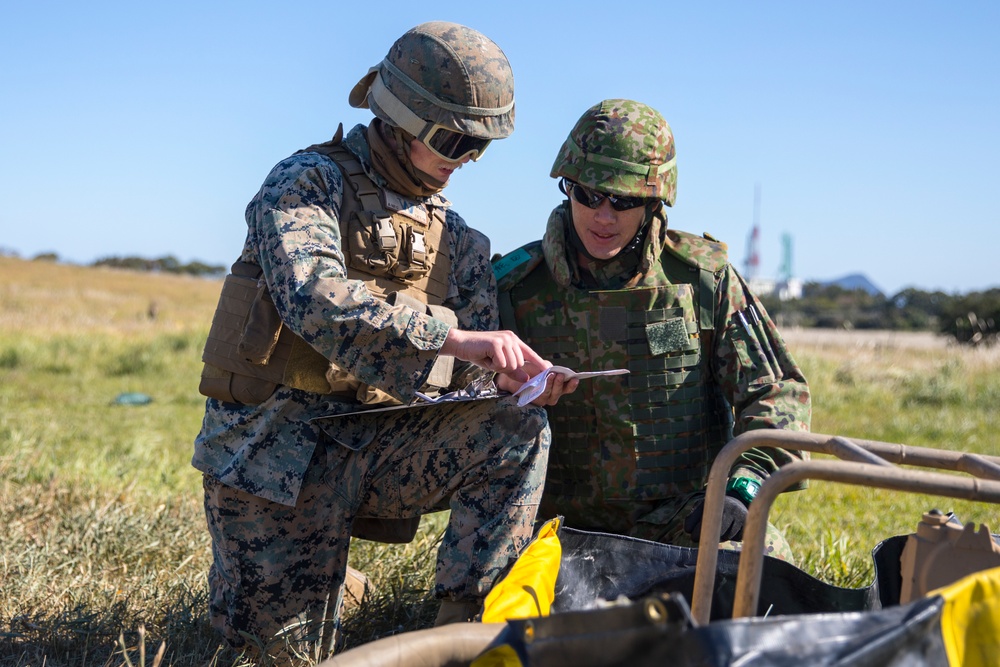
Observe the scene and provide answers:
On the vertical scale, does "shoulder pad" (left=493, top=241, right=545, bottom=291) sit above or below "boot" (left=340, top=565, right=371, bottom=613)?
above

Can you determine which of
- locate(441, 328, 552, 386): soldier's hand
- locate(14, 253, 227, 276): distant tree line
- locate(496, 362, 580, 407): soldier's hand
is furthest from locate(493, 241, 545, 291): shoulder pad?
locate(14, 253, 227, 276): distant tree line

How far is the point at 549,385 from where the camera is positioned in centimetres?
317

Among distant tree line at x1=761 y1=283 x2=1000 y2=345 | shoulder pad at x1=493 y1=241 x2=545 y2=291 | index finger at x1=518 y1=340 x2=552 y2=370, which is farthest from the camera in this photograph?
distant tree line at x1=761 y1=283 x2=1000 y2=345

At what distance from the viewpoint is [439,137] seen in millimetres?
3148

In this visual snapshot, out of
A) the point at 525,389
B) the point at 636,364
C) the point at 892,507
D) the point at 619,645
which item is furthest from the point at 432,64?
the point at 892,507

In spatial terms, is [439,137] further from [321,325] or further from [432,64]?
[321,325]

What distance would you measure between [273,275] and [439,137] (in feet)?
2.28

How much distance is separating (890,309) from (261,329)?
34.8 metres

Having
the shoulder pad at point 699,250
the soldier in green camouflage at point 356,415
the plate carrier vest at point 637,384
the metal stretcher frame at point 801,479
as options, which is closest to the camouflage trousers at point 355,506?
the soldier in green camouflage at point 356,415

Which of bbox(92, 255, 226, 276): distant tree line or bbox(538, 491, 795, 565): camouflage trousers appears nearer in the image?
bbox(538, 491, 795, 565): camouflage trousers

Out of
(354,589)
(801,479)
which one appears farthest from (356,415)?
(801,479)

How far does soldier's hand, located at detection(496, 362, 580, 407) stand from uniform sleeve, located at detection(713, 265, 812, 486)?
626mm

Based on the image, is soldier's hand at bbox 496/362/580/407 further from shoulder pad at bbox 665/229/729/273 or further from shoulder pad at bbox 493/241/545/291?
shoulder pad at bbox 665/229/729/273

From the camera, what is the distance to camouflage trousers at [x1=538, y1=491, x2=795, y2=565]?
3.62 metres
